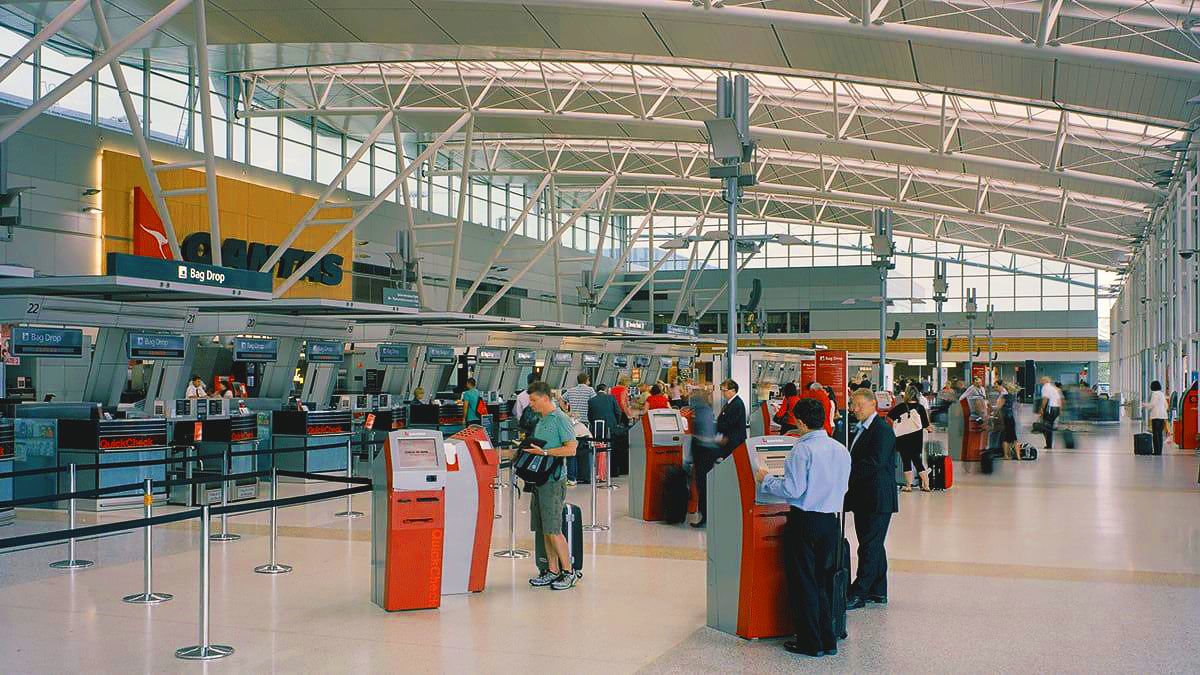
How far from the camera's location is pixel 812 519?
655 centimetres

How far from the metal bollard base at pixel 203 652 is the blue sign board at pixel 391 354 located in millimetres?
16645

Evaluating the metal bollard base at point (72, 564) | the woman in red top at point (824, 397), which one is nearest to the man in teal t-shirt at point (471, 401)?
the woman in red top at point (824, 397)

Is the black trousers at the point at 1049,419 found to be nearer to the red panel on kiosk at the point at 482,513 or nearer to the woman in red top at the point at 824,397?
the woman in red top at the point at 824,397

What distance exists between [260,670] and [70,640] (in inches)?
61.1

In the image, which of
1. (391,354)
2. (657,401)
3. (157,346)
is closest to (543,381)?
(657,401)

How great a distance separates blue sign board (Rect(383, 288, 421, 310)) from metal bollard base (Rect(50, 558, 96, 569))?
37.6 feet

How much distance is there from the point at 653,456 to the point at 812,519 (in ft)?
20.1

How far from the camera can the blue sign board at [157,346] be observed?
1525 cm

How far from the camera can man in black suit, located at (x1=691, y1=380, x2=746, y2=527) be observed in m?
11.6

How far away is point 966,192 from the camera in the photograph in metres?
42.6

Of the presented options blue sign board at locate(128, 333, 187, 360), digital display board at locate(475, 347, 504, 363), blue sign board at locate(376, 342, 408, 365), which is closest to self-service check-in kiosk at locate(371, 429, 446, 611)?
blue sign board at locate(128, 333, 187, 360)

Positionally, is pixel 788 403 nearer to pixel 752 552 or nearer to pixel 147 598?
pixel 752 552

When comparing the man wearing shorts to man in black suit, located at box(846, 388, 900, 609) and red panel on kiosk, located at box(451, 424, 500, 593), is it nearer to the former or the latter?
red panel on kiosk, located at box(451, 424, 500, 593)

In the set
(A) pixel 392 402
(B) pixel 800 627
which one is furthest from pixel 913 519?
(A) pixel 392 402
